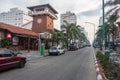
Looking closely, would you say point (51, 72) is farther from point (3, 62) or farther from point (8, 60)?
point (3, 62)

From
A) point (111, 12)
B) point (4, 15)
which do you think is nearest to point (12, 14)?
point (4, 15)

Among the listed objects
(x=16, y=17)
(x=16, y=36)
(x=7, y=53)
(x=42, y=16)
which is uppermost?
(x=16, y=17)

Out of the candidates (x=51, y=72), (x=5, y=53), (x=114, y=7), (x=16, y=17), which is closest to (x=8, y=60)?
(x=5, y=53)

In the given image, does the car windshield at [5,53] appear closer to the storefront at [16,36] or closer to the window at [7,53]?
the window at [7,53]

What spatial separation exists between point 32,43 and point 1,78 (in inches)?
1479

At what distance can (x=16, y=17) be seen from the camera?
4158 inches

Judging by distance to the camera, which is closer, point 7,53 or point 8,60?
point 8,60

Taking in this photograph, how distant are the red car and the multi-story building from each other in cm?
8560

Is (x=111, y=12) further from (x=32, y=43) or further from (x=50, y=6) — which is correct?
(x=50, y=6)

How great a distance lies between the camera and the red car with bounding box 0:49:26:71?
1288cm

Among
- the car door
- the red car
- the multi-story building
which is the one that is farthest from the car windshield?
the multi-story building

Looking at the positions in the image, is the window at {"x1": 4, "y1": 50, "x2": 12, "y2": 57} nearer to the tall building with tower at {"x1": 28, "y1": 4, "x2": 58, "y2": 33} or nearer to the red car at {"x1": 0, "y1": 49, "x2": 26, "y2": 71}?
the red car at {"x1": 0, "y1": 49, "x2": 26, "y2": 71}

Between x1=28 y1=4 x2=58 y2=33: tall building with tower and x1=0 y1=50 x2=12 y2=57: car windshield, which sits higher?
x1=28 y1=4 x2=58 y2=33: tall building with tower

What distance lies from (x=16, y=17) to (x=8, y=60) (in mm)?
94996
